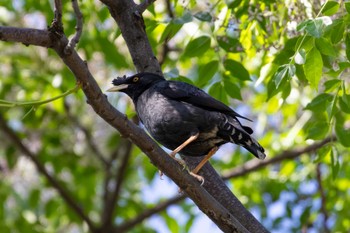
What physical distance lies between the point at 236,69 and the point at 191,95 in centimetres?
46

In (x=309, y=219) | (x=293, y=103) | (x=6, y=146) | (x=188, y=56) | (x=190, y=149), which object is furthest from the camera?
(x=6, y=146)

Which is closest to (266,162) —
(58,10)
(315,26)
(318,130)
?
(318,130)

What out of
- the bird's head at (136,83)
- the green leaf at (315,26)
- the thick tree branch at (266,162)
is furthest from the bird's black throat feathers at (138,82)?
the thick tree branch at (266,162)

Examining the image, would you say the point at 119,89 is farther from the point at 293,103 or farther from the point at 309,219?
the point at 309,219

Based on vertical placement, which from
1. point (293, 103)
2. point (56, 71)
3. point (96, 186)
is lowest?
point (293, 103)

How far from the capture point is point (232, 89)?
14.8ft

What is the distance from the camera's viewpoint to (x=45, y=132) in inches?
329

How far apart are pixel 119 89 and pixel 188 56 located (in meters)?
0.54

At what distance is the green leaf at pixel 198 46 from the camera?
4.52 m

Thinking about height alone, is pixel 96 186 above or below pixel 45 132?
below

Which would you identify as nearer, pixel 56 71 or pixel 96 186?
pixel 56 71

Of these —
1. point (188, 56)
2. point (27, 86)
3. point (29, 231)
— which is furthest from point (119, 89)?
point (29, 231)

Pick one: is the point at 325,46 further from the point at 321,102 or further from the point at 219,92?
the point at 219,92

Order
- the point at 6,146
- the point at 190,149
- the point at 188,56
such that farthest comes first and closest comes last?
the point at 6,146 < the point at 188,56 < the point at 190,149
